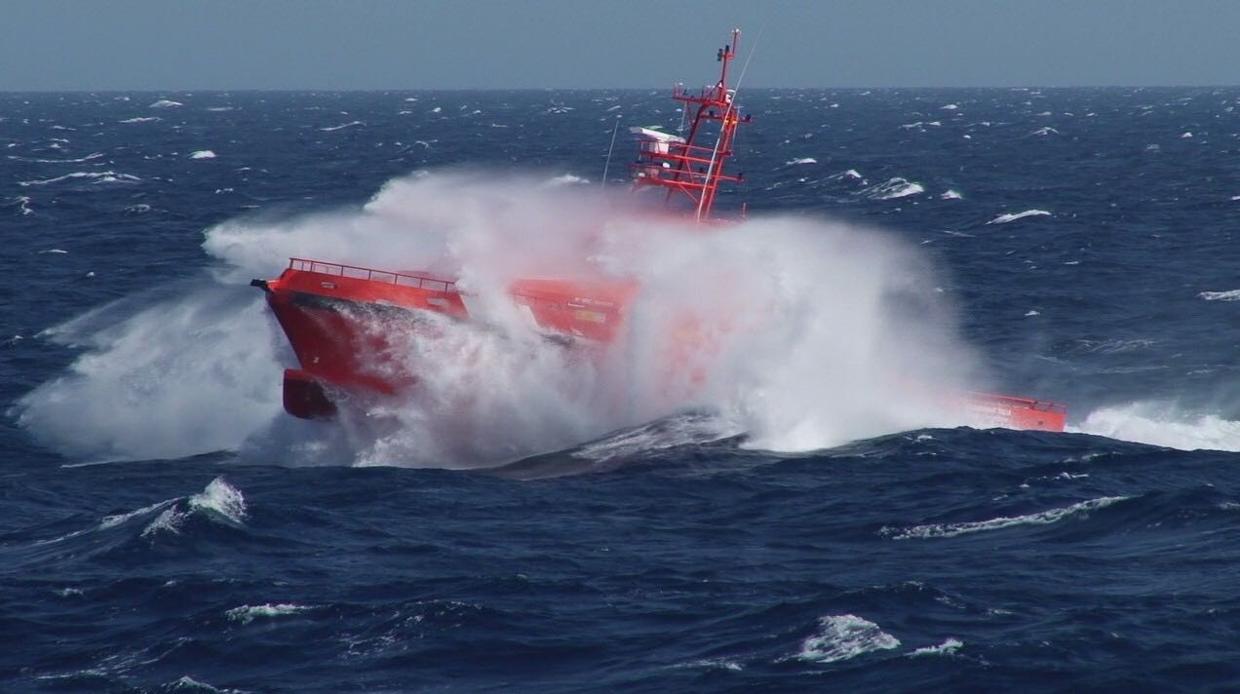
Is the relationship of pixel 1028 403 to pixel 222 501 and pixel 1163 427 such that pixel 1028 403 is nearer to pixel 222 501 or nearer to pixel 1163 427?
pixel 1163 427

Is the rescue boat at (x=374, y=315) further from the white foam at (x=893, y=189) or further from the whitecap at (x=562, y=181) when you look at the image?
the white foam at (x=893, y=189)

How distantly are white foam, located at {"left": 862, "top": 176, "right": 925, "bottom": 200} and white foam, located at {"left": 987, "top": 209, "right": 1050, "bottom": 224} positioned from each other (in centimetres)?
1130

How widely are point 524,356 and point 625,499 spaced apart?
6712 millimetres

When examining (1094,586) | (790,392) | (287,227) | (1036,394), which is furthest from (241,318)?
(1094,586)

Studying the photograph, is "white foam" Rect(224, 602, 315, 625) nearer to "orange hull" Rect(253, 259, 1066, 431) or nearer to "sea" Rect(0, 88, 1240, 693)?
"sea" Rect(0, 88, 1240, 693)

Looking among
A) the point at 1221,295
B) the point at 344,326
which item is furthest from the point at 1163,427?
the point at 344,326

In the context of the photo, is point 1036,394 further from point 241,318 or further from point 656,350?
point 241,318

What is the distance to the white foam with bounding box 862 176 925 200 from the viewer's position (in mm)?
96875

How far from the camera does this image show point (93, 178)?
3994 inches

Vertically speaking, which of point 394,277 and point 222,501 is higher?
point 394,277

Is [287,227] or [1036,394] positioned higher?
[287,227]

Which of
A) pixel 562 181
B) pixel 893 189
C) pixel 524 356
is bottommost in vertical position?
pixel 893 189

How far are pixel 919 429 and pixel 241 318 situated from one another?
63.7 ft

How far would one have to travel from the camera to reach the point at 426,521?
2981cm
